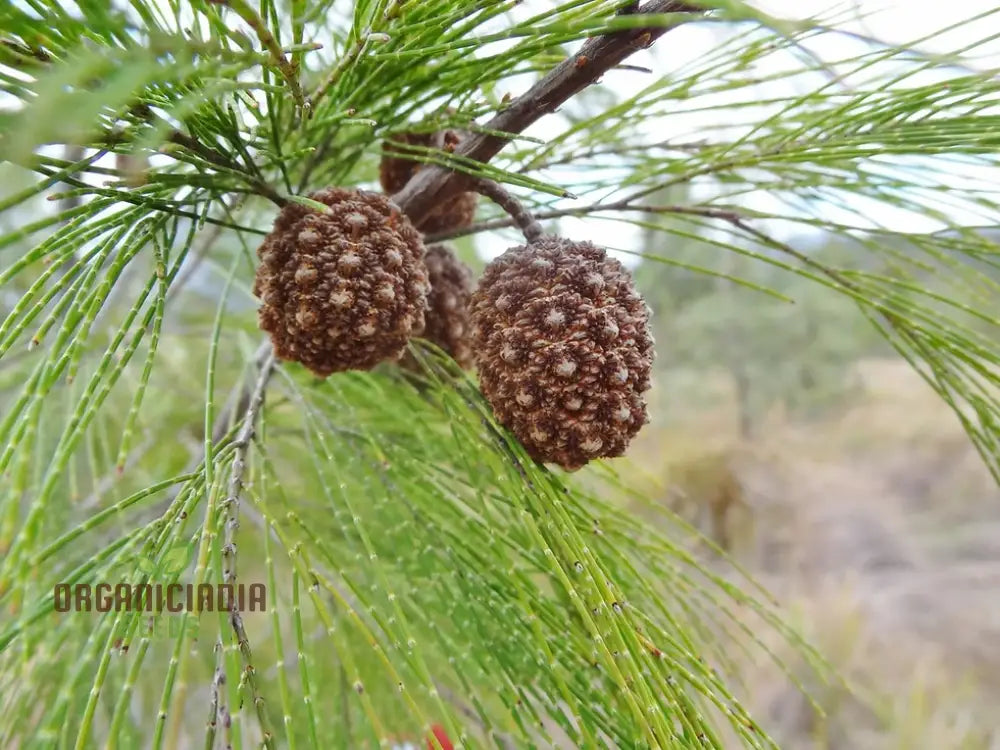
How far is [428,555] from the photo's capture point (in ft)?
1.65

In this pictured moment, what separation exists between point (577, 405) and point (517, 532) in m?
0.18

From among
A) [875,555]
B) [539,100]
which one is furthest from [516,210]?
[875,555]

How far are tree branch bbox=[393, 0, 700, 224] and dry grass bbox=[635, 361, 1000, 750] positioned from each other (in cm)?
113

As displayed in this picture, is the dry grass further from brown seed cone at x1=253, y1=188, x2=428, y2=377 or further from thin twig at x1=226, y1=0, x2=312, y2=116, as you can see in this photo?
thin twig at x1=226, y1=0, x2=312, y2=116

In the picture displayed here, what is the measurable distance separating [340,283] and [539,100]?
17 cm

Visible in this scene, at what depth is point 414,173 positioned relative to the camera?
1.77ft

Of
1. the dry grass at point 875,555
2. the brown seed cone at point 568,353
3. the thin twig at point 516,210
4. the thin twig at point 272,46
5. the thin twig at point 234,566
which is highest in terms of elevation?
the thin twig at point 272,46

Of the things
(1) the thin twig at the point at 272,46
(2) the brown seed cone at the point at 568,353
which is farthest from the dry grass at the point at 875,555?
(1) the thin twig at the point at 272,46

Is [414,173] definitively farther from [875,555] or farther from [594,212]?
[875,555]

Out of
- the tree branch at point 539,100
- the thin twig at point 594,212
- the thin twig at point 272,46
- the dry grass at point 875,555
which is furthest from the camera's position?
the dry grass at point 875,555

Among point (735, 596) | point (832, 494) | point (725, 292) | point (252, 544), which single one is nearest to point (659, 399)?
point (725, 292)

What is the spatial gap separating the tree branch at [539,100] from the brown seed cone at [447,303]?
5 centimetres

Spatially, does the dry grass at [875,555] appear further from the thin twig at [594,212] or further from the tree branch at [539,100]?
the tree branch at [539,100]

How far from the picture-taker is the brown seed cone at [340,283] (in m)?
0.38
